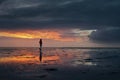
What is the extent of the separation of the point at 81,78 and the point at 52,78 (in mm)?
2693

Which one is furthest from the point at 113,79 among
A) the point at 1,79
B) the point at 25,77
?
the point at 1,79

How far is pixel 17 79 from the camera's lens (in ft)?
78.0

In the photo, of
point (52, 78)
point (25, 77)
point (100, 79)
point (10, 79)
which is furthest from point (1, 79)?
point (100, 79)

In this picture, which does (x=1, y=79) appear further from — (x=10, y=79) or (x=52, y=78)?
(x=52, y=78)

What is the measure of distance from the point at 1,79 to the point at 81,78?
7.26 metres

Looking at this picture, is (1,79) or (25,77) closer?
(1,79)

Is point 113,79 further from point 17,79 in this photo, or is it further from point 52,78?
point 17,79

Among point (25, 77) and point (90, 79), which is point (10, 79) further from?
point (90, 79)

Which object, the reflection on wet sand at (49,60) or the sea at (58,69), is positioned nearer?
the sea at (58,69)

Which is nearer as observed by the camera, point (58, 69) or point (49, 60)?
point (58, 69)

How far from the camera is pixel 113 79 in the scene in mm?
24219

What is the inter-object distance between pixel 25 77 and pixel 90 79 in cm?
603

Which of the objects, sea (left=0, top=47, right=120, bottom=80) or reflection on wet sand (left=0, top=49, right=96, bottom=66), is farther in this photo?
reflection on wet sand (left=0, top=49, right=96, bottom=66)

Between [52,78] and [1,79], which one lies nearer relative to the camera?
[1,79]
